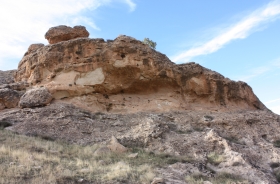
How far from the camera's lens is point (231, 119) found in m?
14.6

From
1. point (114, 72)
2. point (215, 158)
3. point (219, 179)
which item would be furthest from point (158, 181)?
point (114, 72)

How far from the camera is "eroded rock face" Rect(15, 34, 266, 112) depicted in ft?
49.3

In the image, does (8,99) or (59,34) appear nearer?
(8,99)

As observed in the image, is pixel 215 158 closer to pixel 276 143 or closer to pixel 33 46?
pixel 276 143

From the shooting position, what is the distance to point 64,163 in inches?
322

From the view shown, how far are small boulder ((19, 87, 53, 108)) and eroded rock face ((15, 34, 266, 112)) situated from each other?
1.60 ft

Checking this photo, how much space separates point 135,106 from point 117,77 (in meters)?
1.93

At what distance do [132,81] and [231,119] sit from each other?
18.8 feet

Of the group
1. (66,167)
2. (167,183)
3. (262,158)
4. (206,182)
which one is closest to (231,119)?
(262,158)

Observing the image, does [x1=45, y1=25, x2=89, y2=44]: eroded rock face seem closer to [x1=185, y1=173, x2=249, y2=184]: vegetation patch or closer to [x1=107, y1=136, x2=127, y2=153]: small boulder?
[x1=107, y1=136, x2=127, y2=153]: small boulder

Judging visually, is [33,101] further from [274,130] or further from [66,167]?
[274,130]

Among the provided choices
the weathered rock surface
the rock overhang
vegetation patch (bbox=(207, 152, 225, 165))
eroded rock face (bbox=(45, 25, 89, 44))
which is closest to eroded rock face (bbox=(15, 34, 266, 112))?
the rock overhang

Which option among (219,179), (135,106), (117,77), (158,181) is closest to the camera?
(158,181)

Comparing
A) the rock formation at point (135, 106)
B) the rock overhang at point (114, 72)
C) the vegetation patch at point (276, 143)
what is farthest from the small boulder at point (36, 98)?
the vegetation patch at point (276, 143)
